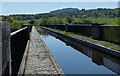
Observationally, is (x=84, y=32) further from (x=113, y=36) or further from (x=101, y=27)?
(x=113, y=36)

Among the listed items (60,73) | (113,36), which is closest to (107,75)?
(60,73)

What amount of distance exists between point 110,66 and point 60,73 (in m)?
3.58

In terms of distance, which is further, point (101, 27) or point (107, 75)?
point (101, 27)

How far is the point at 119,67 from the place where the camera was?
30.1 feet

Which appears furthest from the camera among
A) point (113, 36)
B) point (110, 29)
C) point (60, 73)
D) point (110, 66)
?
point (110, 29)

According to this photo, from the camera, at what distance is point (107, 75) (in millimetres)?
8148

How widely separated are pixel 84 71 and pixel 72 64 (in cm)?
163

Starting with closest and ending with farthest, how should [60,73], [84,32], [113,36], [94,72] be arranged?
1. [60,73]
2. [94,72]
3. [113,36]
4. [84,32]

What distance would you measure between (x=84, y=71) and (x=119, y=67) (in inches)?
64.2

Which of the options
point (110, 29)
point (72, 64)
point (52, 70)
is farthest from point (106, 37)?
point (52, 70)

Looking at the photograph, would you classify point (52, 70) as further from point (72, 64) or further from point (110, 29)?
point (110, 29)

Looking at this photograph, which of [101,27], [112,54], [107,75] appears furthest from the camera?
[101,27]

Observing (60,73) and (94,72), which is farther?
(94,72)

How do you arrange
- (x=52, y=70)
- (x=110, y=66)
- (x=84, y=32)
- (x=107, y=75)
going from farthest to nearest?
(x=84, y=32), (x=110, y=66), (x=107, y=75), (x=52, y=70)
